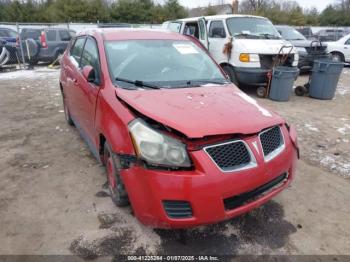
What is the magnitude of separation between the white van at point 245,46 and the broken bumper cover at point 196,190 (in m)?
5.43

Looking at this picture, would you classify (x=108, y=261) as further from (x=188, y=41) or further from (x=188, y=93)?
(x=188, y=41)

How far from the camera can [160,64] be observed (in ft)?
11.0

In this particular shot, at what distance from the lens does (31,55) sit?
1332 cm

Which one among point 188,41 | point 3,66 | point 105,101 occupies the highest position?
point 188,41

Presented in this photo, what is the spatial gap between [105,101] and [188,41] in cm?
161

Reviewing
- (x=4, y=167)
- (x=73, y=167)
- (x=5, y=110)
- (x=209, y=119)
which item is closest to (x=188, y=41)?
(x=209, y=119)

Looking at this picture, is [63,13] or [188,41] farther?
[63,13]

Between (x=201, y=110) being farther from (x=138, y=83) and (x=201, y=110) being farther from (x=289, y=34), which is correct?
(x=289, y=34)

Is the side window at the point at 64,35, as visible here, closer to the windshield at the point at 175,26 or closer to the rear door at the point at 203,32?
the windshield at the point at 175,26

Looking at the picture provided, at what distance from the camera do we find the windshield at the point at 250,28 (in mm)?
7809

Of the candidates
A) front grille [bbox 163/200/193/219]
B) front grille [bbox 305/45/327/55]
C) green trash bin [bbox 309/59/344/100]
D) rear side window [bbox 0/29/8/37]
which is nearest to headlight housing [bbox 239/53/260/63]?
green trash bin [bbox 309/59/344/100]

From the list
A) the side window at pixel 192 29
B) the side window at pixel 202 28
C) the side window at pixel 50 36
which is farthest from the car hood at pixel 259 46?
the side window at pixel 50 36

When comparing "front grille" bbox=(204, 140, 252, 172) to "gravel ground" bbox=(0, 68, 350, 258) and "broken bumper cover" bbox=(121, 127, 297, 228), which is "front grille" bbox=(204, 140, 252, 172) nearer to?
"broken bumper cover" bbox=(121, 127, 297, 228)

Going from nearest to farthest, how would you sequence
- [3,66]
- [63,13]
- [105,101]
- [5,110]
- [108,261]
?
[108,261]
[105,101]
[5,110]
[3,66]
[63,13]
